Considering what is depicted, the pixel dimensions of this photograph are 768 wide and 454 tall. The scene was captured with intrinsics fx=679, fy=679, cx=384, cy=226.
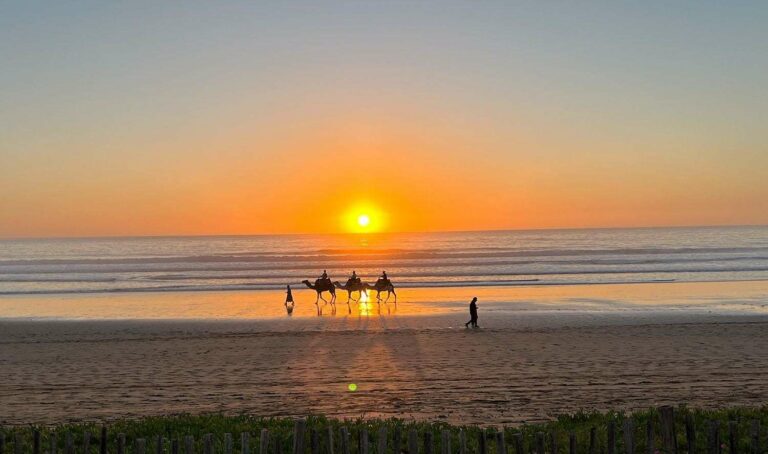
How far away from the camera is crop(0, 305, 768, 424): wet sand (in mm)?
12023

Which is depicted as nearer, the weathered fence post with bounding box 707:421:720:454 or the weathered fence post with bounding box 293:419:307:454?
the weathered fence post with bounding box 707:421:720:454

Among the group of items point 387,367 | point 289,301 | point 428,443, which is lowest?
point 387,367

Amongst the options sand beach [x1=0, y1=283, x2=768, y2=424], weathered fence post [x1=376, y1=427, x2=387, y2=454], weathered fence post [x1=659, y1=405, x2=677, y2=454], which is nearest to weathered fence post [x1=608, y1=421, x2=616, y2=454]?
weathered fence post [x1=659, y1=405, x2=677, y2=454]

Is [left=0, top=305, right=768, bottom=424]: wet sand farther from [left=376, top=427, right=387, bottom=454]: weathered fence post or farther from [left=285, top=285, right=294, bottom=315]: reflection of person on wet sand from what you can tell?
[left=376, top=427, right=387, bottom=454]: weathered fence post

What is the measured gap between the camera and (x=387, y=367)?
1562 cm

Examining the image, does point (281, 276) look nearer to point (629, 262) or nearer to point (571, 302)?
point (571, 302)

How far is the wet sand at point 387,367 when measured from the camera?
12023mm

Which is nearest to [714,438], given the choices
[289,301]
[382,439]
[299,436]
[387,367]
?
[382,439]

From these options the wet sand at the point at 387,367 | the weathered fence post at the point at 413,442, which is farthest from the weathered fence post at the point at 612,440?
the wet sand at the point at 387,367

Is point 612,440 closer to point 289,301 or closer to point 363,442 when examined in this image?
point 363,442

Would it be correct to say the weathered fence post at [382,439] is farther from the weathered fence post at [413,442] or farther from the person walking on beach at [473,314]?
the person walking on beach at [473,314]

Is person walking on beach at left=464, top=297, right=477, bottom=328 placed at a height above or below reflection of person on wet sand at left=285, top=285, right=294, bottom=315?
below

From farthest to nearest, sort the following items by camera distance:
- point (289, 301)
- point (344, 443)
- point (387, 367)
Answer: point (289, 301) < point (387, 367) < point (344, 443)

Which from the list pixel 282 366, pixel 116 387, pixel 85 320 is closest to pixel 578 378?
pixel 282 366
